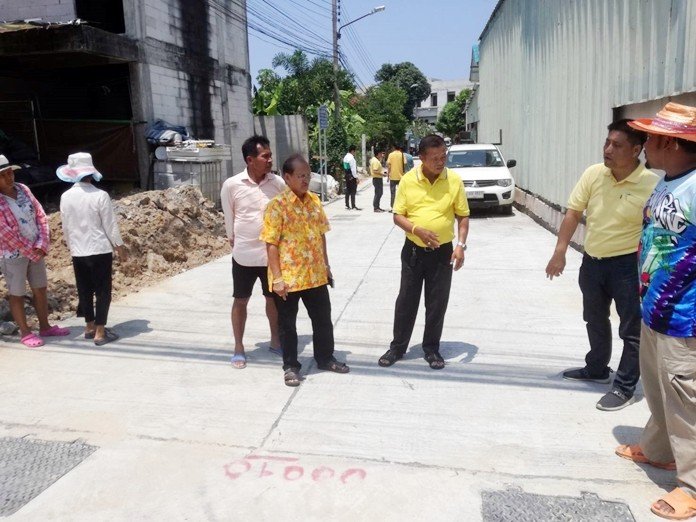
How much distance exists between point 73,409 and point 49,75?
11223 millimetres

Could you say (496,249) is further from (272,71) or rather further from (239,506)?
(272,71)

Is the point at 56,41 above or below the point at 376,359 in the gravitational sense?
above

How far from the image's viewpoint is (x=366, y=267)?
337 inches

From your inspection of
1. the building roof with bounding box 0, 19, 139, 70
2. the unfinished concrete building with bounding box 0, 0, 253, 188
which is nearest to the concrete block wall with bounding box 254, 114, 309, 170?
the unfinished concrete building with bounding box 0, 0, 253, 188

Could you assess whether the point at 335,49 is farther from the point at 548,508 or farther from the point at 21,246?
the point at 548,508

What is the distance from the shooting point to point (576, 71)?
9.16m

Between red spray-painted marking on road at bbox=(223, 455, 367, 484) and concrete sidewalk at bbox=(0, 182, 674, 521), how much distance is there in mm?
10

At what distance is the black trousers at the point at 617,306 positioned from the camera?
12.5ft

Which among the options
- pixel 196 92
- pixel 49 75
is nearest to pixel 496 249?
pixel 196 92

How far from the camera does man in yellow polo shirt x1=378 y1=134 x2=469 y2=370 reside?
4.45m

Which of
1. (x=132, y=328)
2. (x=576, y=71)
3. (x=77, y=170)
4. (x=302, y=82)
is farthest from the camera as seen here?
(x=302, y=82)

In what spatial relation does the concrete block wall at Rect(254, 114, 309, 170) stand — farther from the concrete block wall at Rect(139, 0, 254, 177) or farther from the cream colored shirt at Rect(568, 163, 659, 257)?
the cream colored shirt at Rect(568, 163, 659, 257)

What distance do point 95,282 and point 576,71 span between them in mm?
7600

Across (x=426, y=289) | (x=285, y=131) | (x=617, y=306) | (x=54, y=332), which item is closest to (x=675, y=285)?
(x=617, y=306)
